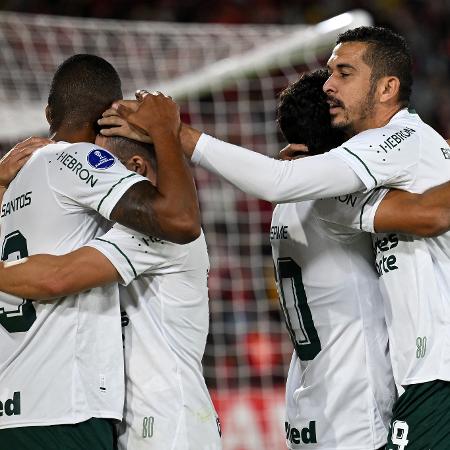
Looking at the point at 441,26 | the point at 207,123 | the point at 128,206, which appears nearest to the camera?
the point at 128,206

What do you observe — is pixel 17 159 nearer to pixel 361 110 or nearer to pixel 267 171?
pixel 267 171

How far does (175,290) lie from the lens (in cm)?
354

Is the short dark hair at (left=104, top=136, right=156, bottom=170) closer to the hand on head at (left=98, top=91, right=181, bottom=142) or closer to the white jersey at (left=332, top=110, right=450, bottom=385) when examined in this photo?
the hand on head at (left=98, top=91, right=181, bottom=142)

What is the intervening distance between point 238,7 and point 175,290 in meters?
10.8

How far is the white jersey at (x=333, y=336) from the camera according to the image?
12.5 ft

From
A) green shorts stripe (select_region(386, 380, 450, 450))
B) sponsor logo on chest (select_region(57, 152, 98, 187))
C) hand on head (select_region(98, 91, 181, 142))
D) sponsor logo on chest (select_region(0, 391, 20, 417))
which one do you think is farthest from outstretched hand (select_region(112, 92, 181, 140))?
green shorts stripe (select_region(386, 380, 450, 450))

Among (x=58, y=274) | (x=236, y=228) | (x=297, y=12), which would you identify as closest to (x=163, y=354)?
(x=58, y=274)

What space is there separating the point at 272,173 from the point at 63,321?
2.97 ft

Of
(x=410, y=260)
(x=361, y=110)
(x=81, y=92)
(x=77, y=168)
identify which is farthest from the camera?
(x=361, y=110)

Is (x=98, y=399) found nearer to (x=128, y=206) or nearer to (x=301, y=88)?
(x=128, y=206)

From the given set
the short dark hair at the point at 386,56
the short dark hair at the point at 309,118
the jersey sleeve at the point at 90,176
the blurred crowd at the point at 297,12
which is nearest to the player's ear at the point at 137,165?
the jersey sleeve at the point at 90,176

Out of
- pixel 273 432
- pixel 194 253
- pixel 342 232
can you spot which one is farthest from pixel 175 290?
pixel 273 432

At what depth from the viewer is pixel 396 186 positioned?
366cm

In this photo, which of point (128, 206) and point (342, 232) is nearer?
point (128, 206)
